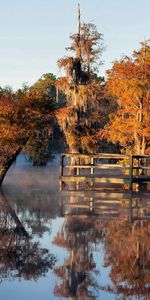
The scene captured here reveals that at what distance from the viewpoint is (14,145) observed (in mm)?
23594

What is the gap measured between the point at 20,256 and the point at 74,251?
3.64 feet

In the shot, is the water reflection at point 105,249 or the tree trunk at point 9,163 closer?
the water reflection at point 105,249

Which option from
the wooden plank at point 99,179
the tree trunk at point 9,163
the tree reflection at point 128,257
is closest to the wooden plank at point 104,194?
the wooden plank at point 99,179

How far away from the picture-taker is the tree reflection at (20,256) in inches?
319

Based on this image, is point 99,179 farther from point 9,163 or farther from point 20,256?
point 20,256

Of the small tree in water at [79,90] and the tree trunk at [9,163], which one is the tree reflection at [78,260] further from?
the small tree in water at [79,90]

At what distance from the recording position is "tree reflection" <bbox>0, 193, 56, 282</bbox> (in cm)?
811

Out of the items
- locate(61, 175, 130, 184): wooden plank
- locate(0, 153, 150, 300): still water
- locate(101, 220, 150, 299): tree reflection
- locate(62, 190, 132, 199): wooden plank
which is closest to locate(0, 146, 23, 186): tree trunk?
locate(61, 175, 130, 184): wooden plank

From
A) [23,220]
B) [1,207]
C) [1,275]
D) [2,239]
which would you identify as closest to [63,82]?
[1,207]

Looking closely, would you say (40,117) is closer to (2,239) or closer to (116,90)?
(116,90)

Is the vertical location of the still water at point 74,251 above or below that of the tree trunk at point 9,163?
below

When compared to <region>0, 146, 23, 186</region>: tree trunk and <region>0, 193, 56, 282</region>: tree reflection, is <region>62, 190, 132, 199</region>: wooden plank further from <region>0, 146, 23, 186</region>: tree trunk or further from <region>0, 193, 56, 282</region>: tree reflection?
<region>0, 193, 56, 282</region>: tree reflection

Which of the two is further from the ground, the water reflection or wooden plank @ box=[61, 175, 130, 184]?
wooden plank @ box=[61, 175, 130, 184]

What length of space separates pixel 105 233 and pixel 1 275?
13.9 ft
